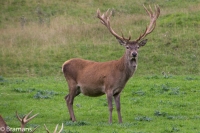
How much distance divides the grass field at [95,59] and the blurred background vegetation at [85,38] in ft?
0.12

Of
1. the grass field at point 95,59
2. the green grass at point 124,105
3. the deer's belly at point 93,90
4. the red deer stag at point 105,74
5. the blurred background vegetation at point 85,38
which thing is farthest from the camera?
the blurred background vegetation at point 85,38

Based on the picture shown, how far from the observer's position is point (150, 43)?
2250 centimetres

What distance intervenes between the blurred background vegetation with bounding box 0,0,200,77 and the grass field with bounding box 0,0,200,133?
0.04 m

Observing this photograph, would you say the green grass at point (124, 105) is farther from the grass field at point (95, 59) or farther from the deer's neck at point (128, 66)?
the deer's neck at point (128, 66)

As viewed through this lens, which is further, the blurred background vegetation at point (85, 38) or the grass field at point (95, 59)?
the blurred background vegetation at point (85, 38)

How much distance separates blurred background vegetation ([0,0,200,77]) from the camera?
821 inches

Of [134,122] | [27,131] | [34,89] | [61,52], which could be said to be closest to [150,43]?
[61,52]

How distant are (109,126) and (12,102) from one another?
4.02 m

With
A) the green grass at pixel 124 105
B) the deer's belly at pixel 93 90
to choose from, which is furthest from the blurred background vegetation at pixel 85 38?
the deer's belly at pixel 93 90

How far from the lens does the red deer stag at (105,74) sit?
12.7 meters

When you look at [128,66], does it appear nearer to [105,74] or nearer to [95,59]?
[105,74]

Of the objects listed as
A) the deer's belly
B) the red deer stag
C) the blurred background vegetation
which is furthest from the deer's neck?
the blurred background vegetation

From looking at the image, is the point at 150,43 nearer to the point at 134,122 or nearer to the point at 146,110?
the point at 146,110

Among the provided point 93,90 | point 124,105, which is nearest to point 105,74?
point 93,90
